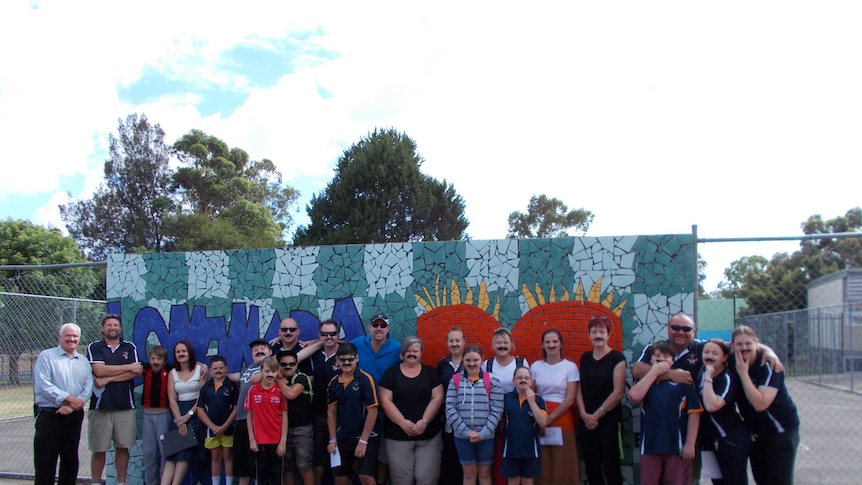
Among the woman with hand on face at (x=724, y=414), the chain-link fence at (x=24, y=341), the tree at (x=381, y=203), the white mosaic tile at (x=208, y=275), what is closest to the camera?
the woman with hand on face at (x=724, y=414)

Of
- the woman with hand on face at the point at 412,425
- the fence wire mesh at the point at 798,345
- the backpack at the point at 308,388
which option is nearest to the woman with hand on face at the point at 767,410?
the fence wire mesh at the point at 798,345

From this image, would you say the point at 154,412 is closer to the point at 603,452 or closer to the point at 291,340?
the point at 291,340

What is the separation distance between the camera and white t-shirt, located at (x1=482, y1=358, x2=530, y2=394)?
552cm

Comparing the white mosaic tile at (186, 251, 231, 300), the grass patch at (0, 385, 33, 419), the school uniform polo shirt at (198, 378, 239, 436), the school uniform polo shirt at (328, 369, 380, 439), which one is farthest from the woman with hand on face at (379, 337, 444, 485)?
the grass patch at (0, 385, 33, 419)

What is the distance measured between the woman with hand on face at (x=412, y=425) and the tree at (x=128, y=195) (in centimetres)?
3450

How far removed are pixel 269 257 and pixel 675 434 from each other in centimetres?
441

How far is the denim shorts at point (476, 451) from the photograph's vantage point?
5383 millimetres

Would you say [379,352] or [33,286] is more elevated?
[33,286]

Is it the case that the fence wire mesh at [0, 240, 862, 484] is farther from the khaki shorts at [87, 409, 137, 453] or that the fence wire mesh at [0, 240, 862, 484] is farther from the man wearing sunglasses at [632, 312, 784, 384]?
the khaki shorts at [87, 409, 137, 453]

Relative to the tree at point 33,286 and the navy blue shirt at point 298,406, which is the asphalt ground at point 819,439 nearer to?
the tree at point 33,286

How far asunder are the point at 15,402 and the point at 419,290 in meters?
10.9

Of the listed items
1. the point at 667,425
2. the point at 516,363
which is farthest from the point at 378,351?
the point at 667,425

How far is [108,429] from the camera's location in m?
6.55

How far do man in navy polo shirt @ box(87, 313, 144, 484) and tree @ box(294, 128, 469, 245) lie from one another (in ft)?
57.8
